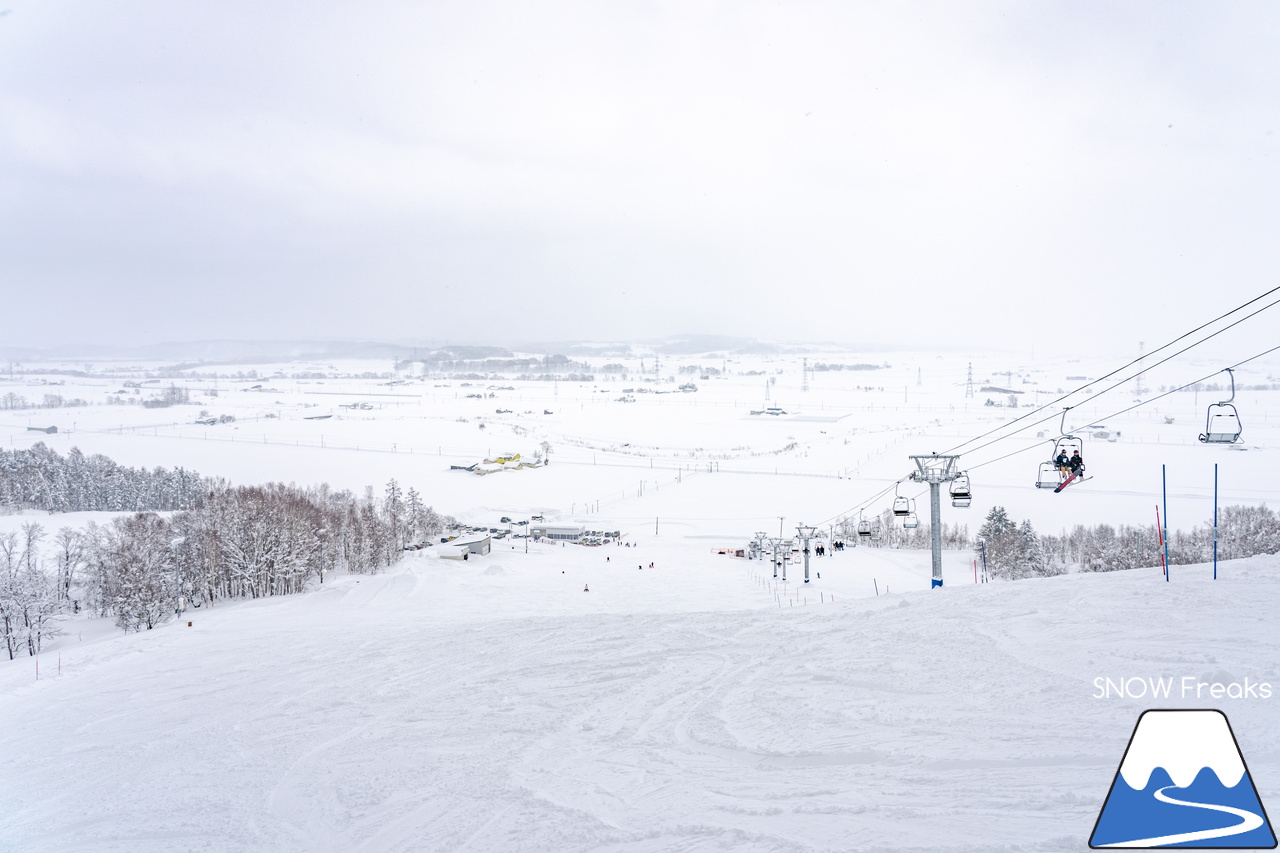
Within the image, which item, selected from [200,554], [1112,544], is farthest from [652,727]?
[1112,544]

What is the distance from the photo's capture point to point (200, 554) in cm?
2120

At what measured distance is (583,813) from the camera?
4637mm

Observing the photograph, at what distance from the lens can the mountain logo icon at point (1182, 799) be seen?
115 inches

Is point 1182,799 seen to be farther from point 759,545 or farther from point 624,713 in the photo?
point 759,545

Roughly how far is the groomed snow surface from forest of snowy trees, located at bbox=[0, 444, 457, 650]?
7.48 meters

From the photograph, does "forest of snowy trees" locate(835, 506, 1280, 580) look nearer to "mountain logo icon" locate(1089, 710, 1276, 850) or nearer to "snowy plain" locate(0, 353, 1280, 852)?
"snowy plain" locate(0, 353, 1280, 852)

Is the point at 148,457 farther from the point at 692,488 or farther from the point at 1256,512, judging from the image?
the point at 1256,512

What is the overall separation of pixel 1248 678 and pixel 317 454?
45.2 metres

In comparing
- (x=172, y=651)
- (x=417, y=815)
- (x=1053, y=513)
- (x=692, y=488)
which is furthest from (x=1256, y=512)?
(x=172, y=651)

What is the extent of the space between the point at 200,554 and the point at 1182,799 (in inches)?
980

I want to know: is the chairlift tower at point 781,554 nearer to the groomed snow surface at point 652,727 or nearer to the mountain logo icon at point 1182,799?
the groomed snow surface at point 652,727

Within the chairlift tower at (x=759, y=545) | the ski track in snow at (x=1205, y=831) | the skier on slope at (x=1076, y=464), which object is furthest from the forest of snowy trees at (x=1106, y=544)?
the ski track in snow at (x=1205, y=831)
